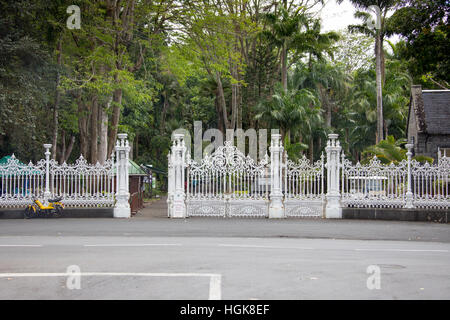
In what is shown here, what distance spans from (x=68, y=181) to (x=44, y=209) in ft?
4.24

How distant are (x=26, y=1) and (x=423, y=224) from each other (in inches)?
690

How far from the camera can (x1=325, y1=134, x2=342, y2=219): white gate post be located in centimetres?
1888

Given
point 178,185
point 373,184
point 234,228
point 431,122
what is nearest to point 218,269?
point 234,228

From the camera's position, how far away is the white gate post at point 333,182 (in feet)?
61.9

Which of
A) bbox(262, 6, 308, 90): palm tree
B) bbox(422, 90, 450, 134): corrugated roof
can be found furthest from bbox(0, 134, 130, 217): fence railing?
bbox(262, 6, 308, 90): palm tree

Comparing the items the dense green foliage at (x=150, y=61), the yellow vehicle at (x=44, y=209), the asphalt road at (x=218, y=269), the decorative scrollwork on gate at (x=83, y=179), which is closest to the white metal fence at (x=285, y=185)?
the decorative scrollwork on gate at (x=83, y=179)

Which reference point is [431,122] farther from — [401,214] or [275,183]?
[275,183]

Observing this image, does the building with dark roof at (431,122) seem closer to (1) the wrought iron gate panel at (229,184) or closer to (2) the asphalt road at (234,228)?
(2) the asphalt road at (234,228)

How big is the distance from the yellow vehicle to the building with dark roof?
19.1 m

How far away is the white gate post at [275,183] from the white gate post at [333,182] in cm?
173

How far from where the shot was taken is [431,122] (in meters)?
28.8

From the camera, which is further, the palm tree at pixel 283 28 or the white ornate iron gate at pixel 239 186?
the palm tree at pixel 283 28

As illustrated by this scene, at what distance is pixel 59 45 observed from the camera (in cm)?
2639

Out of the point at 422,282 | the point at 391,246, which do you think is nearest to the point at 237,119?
the point at 391,246
